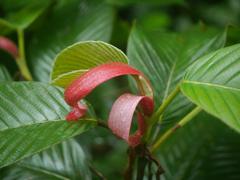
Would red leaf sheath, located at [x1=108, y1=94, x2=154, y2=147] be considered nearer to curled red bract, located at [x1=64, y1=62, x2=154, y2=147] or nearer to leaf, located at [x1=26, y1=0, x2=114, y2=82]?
curled red bract, located at [x1=64, y1=62, x2=154, y2=147]

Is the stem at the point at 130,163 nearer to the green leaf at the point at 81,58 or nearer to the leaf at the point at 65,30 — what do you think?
the green leaf at the point at 81,58

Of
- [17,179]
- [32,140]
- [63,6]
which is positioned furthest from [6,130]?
[63,6]

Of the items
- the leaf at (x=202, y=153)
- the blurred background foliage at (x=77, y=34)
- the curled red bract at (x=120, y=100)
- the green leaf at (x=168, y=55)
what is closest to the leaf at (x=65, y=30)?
the blurred background foliage at (x=77, y=34)

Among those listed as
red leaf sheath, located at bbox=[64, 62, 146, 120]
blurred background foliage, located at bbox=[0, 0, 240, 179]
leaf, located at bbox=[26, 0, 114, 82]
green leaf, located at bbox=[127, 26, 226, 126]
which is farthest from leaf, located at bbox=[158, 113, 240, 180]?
red leaf sheath, located at bbox=[64, 62, 146, 120]

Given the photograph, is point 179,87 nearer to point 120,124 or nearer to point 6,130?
point 120,124

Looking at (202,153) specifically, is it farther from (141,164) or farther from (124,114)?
(124,114)
